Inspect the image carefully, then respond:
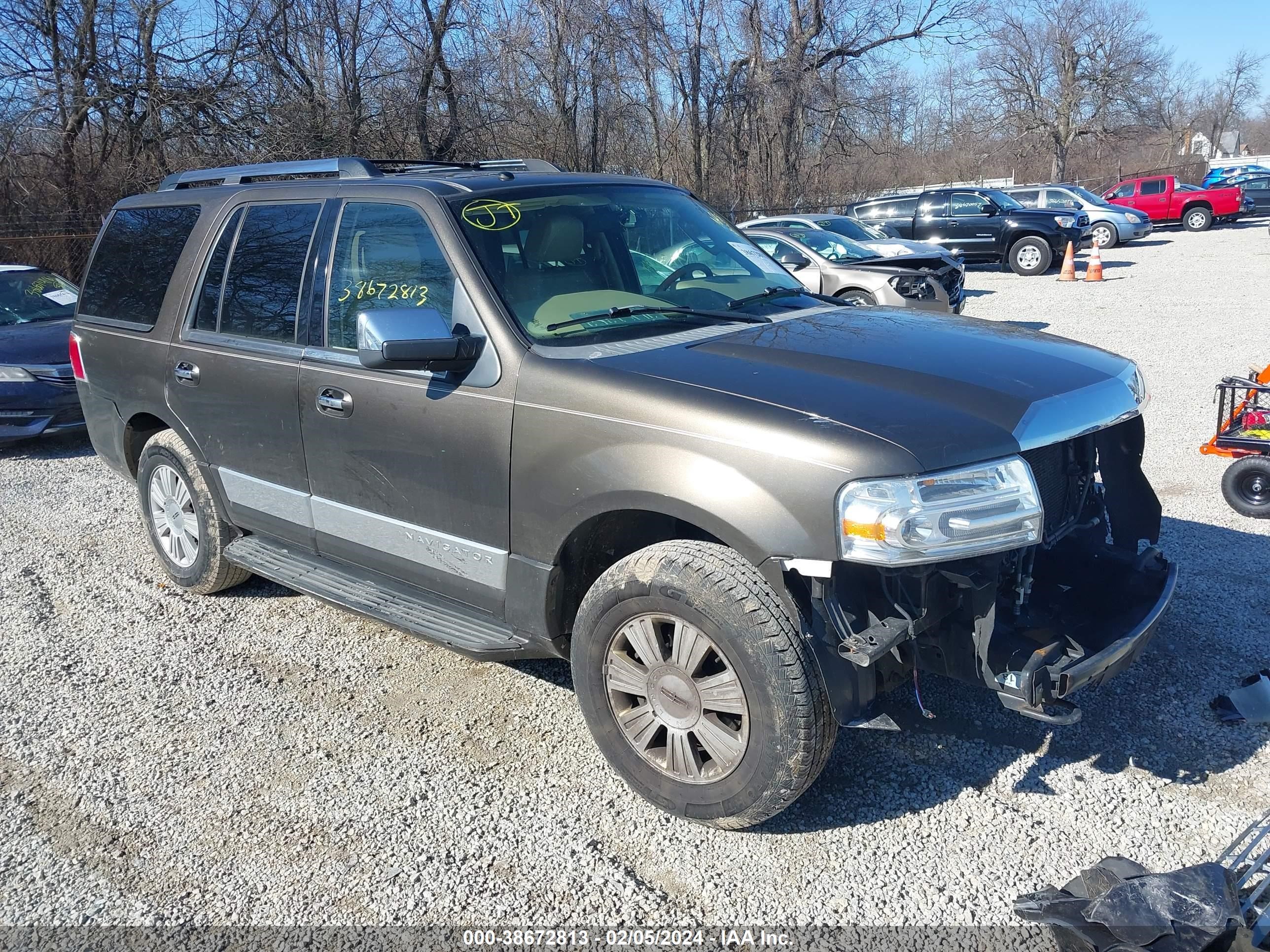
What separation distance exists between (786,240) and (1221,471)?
24.0 feet

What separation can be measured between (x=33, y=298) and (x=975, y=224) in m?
17.9

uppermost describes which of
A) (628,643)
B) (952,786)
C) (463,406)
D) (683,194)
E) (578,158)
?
(578,158)

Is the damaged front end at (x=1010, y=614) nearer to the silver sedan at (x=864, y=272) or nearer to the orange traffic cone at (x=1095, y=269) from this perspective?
the silver sedan at (x=864, y=272)

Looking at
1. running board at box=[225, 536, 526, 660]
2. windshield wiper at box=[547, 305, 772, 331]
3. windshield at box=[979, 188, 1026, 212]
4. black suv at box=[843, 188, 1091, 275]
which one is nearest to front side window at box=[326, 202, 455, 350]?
windshield wiper at box=[547, 305, 772, 331]

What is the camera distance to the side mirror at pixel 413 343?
3.25 m

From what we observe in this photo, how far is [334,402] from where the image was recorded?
12.7ft

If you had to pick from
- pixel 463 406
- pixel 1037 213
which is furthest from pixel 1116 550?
pixel 1037 213

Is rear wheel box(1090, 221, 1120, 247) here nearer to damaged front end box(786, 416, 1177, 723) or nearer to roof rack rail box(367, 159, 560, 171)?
roof rack rail box(367, 159, 560, 171)

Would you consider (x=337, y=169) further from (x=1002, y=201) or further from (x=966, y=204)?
(x=1002, y=201)

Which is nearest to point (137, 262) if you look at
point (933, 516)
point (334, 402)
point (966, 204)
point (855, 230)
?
point (334, 402)

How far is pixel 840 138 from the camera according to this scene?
106 ft

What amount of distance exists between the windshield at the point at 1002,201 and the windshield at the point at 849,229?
671cm

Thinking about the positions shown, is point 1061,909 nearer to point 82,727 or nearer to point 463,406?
point 463,406

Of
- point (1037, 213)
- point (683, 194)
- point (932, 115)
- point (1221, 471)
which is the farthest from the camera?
point (932, 115)
